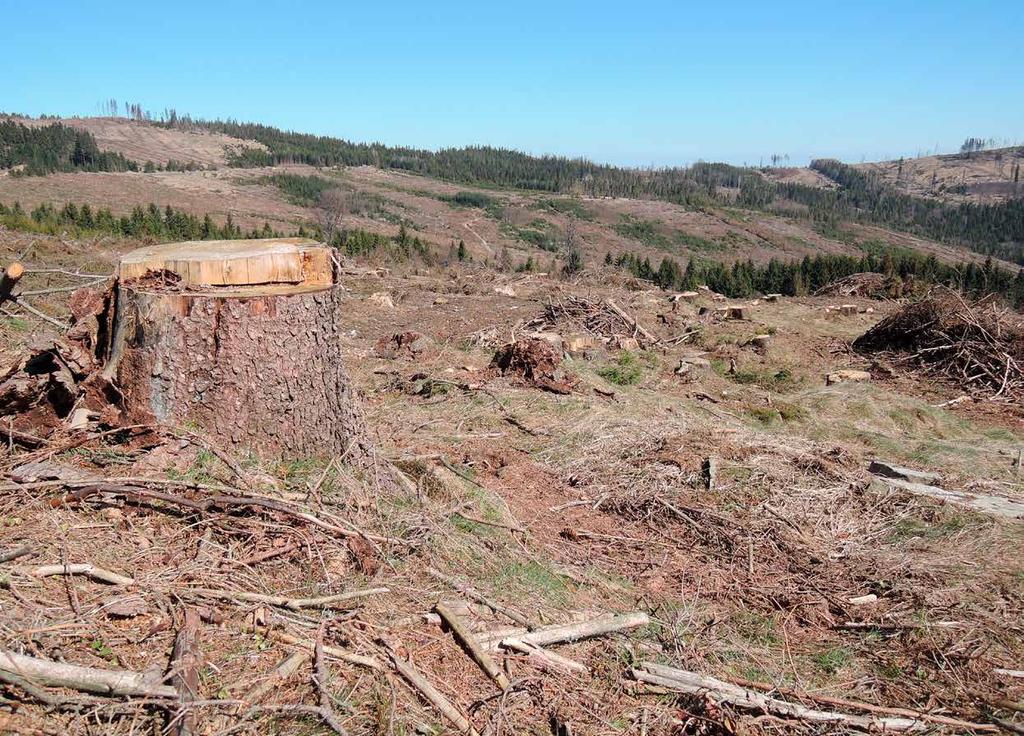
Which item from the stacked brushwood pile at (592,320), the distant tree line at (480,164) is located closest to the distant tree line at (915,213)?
the distant tree line at (480,164)

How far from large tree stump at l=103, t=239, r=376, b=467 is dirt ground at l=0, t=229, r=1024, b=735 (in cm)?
23

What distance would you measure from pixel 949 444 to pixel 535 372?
4.77 metres

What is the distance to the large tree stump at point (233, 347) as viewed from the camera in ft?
11.5

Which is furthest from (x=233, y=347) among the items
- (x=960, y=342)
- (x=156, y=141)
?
(x=156, y=141)

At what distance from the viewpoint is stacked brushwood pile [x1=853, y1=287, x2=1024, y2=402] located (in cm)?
995

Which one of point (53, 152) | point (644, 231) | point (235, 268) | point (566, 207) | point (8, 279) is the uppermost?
point (53, 152)

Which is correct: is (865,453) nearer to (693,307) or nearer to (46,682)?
(46,682)

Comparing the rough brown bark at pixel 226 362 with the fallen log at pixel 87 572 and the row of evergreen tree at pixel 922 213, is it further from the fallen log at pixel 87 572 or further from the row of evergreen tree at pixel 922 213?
the row of evergreen tree at pixel 922 213

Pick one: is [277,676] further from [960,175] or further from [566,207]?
[960,175]

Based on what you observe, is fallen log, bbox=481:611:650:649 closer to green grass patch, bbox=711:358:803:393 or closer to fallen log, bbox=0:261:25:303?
fallen log, bbox=0:261:25:303

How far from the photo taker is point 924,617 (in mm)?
3447

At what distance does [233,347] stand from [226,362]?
9 cm

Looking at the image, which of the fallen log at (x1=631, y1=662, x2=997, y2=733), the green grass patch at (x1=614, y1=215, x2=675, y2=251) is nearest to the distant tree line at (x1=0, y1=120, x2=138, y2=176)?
the green grass patch at (x1=614, y1=215, x2=675, y2=251)

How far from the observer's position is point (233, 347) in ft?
11.6
